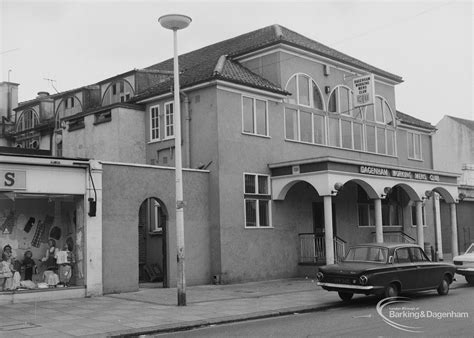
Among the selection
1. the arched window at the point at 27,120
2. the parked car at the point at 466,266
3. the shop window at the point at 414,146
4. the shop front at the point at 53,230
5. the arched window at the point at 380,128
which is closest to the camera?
the shop front at the point at 53,230

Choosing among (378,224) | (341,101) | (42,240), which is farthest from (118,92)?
(378,224)

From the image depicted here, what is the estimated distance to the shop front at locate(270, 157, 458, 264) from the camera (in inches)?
827

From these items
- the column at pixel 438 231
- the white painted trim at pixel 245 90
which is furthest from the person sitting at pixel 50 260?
the column at pixel 438 231

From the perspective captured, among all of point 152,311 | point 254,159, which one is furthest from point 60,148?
point 152,311

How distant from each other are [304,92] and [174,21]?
11.2 m

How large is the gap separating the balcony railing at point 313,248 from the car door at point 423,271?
274 inches

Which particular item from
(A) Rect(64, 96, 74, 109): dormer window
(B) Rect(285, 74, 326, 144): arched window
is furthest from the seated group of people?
(A) Rect(64, 96, 74, 109): dormer window

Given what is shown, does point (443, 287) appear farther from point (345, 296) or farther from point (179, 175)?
point (179, 175)

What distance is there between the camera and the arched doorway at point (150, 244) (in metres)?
21.7

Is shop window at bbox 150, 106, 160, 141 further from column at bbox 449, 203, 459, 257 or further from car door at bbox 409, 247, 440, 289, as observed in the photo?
column at bbox 449, 203, 459, 257

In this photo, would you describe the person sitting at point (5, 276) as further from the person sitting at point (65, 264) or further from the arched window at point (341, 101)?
the arched window at point (341, 101)

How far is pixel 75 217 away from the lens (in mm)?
17172

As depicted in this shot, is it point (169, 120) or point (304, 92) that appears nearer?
point (169, 120)

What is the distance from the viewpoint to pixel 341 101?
26266 mm
